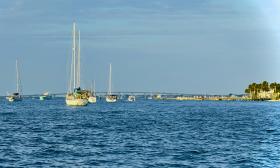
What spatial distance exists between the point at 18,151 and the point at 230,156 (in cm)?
1795

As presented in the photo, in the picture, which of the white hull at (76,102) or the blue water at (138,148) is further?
the white hull at (76,102)

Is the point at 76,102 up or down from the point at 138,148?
up

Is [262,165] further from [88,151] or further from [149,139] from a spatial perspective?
[149,139]

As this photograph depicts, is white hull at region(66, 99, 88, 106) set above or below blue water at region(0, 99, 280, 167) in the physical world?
above

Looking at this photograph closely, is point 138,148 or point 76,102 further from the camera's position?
point 76,102

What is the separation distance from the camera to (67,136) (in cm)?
6981

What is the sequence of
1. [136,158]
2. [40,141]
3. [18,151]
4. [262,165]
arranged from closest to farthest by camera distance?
[262,165], [136,158], [18,151], [40,141]

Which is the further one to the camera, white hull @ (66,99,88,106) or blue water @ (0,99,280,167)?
white hull @ (66,99,88,106)

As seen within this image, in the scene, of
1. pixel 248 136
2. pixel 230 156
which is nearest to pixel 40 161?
pixel 230 156

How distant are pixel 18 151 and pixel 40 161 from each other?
274 inches

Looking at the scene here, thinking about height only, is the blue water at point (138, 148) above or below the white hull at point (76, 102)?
below

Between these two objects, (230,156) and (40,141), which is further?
(40,141)

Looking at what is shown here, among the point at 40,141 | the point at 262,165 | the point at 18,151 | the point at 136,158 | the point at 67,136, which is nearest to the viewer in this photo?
the point at 262,165

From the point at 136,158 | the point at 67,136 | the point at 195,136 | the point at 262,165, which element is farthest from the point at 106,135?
the point at 262,165
